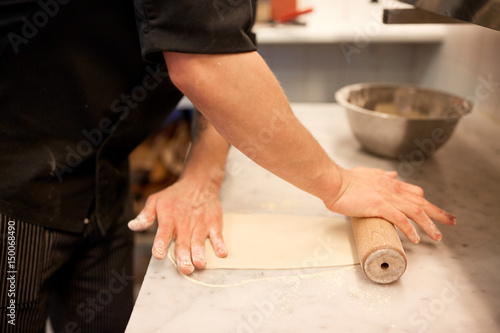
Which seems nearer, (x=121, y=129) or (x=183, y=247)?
(x=183, y=247)

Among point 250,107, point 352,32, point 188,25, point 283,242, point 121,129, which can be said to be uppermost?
point 188,25

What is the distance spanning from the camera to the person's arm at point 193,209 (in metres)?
0.68

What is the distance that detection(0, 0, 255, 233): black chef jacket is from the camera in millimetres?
663

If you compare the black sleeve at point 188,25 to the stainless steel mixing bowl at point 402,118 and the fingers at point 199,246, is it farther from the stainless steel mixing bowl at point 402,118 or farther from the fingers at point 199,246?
the stainless steel mixing bowl at point 402,118

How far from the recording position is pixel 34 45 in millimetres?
673

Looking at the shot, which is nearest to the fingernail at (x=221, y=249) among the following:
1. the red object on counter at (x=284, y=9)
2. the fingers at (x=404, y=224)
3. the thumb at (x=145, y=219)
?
the thumb at (x=145, y=219)

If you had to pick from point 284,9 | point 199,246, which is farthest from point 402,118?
point 284,9

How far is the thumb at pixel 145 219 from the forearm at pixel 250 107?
0.23m

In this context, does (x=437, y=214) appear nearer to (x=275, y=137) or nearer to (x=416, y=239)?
(x=416, y=239)

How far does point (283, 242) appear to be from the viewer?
71 centimetres

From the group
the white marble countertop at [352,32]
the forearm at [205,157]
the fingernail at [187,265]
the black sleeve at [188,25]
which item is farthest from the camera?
the white marble countertop at [352,32]

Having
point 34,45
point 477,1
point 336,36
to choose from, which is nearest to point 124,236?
point 34,45

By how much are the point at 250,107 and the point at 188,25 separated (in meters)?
0.12

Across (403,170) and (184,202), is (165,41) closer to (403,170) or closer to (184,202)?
(184,202)
